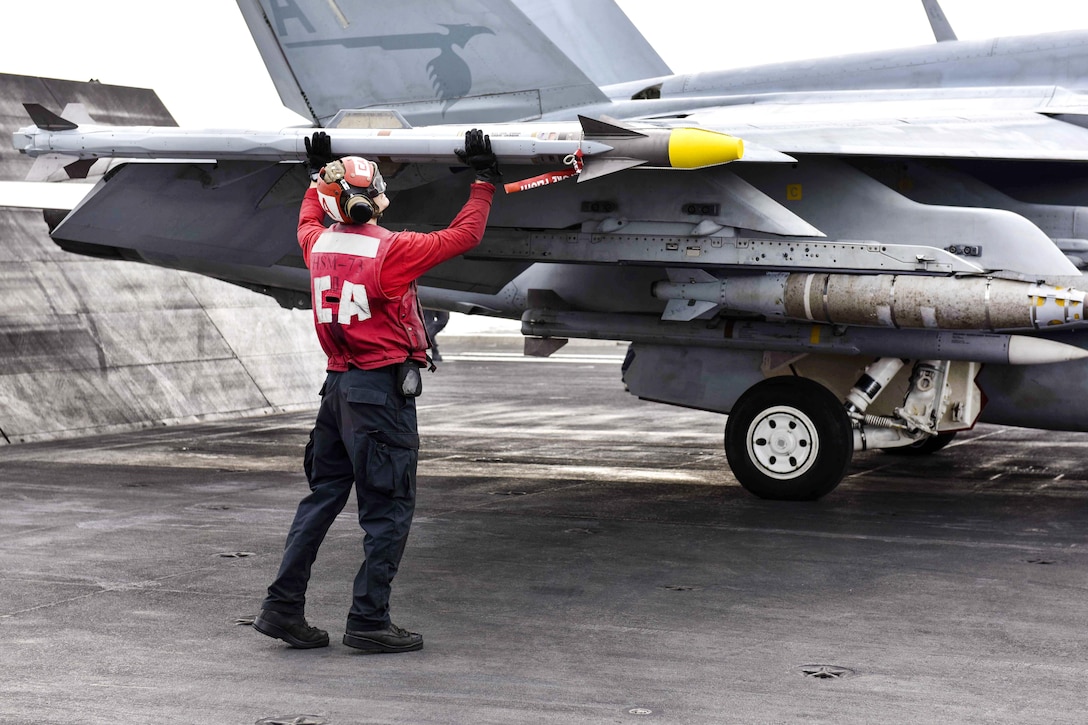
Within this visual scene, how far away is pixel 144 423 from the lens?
1211 cm

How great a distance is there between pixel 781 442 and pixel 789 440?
0.18 ft

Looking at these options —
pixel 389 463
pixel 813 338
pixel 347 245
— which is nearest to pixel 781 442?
pixel 813 338

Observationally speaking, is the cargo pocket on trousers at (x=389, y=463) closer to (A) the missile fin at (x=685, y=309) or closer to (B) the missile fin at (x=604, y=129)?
(B) the missile fin at (x=604, y=129)

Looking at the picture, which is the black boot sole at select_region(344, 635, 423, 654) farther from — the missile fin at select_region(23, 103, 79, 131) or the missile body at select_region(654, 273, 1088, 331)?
the missile fin at select_region(23, 103, 79, 131)

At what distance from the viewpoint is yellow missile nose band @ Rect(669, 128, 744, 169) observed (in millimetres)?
6046

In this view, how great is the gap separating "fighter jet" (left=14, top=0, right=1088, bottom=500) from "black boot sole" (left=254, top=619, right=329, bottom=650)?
2446 millimetres

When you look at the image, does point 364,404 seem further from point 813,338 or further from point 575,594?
point 813,338

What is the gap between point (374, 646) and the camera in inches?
186

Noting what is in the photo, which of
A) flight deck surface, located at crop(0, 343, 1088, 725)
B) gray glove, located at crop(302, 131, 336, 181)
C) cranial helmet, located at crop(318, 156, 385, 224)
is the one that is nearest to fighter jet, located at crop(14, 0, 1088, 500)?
gray glove, located at crop(302, 131, 336, 181)

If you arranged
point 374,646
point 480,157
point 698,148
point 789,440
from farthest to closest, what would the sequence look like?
point 789,440
point 698,148
point 480,157
point 374,646

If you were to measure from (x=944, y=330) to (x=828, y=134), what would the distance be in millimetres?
1297

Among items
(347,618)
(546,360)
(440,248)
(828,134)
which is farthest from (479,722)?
(546,360)

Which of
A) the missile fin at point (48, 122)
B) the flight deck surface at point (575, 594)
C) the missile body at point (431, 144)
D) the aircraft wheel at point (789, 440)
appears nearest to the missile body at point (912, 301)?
the aircraft wheel at point (789, 440)

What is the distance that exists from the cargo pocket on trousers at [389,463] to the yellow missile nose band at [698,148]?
2.08m
